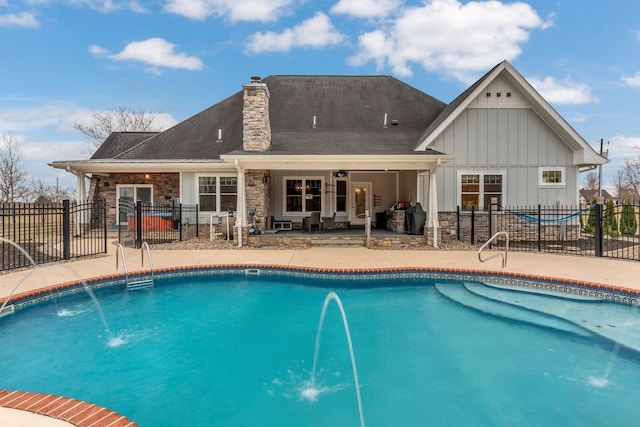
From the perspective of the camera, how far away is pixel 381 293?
288 inches

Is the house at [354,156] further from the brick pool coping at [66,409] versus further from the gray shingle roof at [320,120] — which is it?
the brick pool coping at [66,409]

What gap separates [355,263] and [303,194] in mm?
7655

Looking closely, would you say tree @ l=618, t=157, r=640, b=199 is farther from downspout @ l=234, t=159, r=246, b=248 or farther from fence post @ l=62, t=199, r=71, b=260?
fence post @ l=62, t=199, r=71, b=260

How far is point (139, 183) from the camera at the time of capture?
1580 cm

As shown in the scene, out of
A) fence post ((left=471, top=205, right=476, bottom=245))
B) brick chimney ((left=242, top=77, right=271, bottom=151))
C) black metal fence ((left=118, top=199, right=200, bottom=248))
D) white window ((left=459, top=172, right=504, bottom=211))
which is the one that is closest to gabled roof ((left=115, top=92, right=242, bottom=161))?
black metal fence ((left=118, top=199, right=200, bottom=248))

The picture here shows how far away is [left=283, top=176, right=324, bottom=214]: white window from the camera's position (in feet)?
52.4

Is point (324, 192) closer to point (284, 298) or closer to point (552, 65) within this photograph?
point (284, 298)

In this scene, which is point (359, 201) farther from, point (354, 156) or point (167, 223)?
point (167, 223)

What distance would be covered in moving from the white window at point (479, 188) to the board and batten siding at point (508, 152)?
0.60 ft

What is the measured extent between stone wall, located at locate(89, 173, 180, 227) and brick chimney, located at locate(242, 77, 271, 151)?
193 inches

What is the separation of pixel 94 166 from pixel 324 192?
31.0ft

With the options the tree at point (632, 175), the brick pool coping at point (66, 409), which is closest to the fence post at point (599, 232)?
the brick pool coping at point (66, 409)

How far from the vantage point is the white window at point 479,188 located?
13523 millimetres

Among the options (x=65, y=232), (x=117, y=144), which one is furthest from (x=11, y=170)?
(x=65, y=232)
